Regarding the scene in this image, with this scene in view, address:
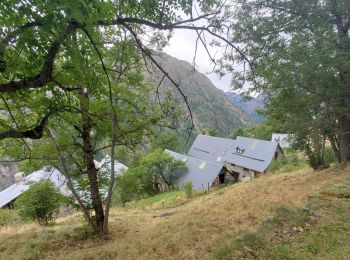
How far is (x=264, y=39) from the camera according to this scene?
Answer: 10.6 m

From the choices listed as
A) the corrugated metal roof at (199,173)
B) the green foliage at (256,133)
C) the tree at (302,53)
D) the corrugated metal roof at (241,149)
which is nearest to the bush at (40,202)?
the tree at (302,53)

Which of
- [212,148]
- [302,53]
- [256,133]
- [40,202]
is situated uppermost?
[302,53]

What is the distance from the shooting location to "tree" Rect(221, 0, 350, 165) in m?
8.38

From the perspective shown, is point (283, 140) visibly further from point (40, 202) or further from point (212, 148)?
point (212, 148)

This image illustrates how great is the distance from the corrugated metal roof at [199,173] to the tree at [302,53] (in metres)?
22.9

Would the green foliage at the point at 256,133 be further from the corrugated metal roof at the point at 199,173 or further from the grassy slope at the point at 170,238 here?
the grassy slope at the point at 170,238

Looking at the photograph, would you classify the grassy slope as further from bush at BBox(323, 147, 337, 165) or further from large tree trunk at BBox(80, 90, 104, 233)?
bush at BBox(323, 147, 337, 165)

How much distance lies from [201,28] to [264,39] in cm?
828

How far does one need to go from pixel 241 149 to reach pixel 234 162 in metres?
2.27

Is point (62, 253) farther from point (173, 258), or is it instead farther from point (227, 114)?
point (227, 114)

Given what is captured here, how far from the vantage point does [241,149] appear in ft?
135

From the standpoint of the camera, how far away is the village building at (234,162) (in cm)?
3438

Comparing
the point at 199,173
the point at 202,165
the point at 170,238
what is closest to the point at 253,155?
the point at 202,165

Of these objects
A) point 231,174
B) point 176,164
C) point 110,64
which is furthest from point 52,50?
point 231,174
